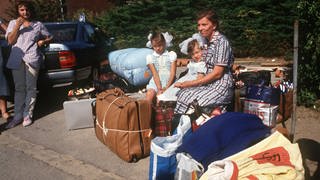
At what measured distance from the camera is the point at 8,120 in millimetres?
6738

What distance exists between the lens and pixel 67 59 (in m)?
7.03

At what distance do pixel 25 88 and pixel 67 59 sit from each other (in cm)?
97

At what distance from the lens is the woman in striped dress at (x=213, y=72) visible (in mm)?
4621

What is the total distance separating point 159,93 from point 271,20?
22.4ft

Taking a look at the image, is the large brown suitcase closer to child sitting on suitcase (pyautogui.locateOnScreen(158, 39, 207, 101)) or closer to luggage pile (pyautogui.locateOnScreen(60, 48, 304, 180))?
luggage pile (pyautogui.locateOnScreen(60, 48, 304, 180))

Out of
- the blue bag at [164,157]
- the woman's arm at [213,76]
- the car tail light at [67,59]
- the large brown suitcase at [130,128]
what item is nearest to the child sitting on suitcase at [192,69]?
the woman's arm at [213,76]

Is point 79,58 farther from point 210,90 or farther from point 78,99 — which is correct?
point 210,90

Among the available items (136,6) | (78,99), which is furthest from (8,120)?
(136,6)

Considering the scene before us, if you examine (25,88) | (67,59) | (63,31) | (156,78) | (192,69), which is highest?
(63,31)

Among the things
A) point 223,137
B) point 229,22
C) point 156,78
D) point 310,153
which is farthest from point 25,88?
point 229,22

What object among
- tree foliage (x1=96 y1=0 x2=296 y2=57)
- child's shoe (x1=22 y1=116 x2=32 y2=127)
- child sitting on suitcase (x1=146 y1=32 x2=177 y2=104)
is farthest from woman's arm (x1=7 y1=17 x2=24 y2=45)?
tree foliage (x1=96 y1=0 x2=296 y2=57)

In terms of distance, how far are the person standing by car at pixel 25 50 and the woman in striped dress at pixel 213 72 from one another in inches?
106

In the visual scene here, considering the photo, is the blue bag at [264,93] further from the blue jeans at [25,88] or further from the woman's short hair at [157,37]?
the blue jeans at [25,88]

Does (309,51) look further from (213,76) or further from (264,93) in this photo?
(213,76)
